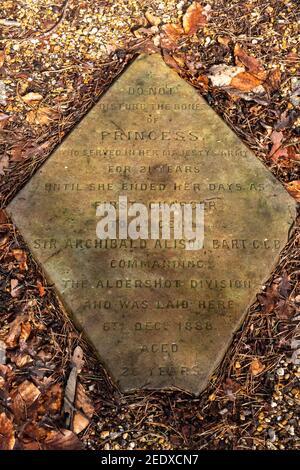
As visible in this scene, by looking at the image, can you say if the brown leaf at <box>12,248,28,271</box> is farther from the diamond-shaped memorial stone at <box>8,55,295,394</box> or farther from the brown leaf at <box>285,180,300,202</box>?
the brown leaf at <box>285,180,300,202</box>

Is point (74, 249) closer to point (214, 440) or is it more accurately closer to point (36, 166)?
point (36, 166)

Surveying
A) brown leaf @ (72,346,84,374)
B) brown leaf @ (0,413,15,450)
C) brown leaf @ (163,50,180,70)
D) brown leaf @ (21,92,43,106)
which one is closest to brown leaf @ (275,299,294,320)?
brown leaf @ (72,346,84,374)

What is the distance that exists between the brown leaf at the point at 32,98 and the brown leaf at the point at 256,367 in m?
1.87

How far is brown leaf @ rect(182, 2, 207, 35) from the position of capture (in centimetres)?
302

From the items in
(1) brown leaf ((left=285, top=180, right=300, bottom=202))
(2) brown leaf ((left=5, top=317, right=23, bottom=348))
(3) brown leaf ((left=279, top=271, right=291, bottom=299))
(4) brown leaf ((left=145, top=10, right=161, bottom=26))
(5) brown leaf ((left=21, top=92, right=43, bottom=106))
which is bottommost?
(2) brown leaf ((left=5, top=317, right=23, bottom=348))

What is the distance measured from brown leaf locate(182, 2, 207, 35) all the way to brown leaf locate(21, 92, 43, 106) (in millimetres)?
1020

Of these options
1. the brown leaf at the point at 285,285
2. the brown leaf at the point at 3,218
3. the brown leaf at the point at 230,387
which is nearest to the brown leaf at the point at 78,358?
the brown leaf at the point at 230,387

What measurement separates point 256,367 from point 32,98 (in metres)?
1.93

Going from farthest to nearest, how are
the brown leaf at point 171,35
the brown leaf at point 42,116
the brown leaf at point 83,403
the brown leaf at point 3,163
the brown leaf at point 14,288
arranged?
the brown leaf at point 171,35 → the brown leaf at point 42,116 → the brown leaf at point 3,163 → the brown leaf at point 14,288 → the brown leaf at point 83,403

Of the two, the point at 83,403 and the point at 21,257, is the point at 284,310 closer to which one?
the point at 83,403

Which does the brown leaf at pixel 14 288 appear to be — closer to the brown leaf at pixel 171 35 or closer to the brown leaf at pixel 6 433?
the brown leaf at pixel 6 433

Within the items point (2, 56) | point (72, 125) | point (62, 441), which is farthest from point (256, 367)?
point (2, 56)

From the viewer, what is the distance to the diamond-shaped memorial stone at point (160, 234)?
2.12 m
